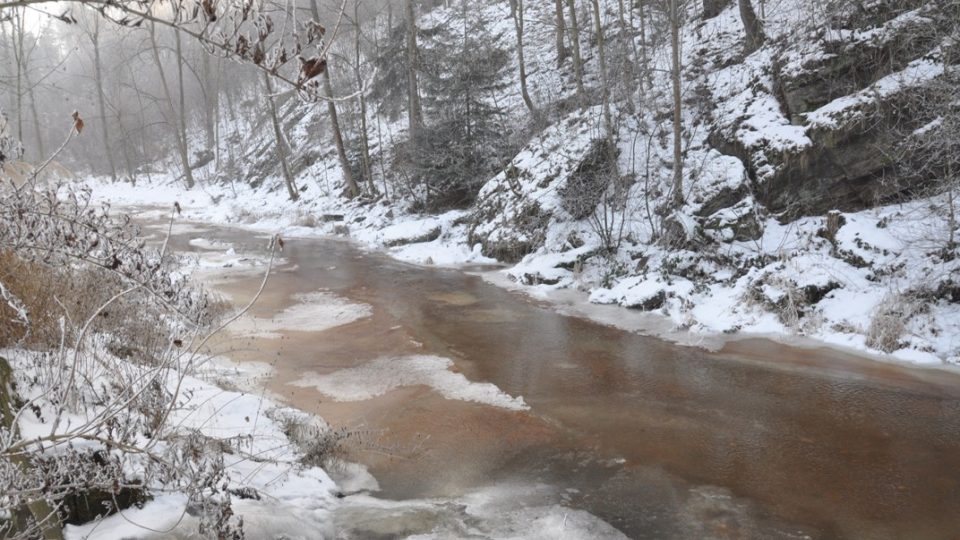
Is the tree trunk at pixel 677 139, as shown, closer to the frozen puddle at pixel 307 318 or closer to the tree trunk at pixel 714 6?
the tree trunk at pixel 714 6

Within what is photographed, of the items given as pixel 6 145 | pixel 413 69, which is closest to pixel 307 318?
pixel 6 145

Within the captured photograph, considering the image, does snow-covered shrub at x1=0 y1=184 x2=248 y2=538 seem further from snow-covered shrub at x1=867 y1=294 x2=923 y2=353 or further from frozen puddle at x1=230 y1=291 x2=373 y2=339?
snow-covered shrub at x1=867 y1=294 x2=923 y2=353

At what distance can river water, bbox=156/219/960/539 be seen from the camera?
216 inches

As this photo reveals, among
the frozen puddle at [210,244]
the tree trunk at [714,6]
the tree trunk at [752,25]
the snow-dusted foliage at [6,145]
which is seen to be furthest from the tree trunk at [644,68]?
the frozen puddle at [210,244]

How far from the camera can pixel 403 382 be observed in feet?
28.2

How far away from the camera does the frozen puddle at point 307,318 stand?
11.0m

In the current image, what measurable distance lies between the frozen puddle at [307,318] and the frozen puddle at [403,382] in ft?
7.35

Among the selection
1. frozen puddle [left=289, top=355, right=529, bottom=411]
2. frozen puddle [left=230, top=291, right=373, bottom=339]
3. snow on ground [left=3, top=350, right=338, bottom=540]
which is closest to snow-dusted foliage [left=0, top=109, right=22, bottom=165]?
snow on ground [left=3, top=350, right=338, bottom=540]

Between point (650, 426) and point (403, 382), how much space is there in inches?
133

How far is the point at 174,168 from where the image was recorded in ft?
148

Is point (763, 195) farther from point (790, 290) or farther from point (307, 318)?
point (307, 318)

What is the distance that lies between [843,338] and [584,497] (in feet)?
20.3

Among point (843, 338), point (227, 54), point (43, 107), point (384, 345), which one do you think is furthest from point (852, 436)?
point (43, 107)

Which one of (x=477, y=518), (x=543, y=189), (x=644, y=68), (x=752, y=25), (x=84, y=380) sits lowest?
(x=477, y=518)
